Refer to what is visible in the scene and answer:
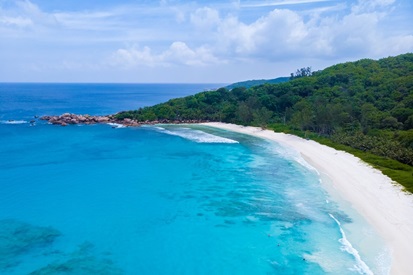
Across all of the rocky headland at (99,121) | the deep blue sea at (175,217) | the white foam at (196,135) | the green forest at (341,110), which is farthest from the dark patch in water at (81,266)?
the rocky headland at (99,121)

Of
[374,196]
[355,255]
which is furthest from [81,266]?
[374,196]

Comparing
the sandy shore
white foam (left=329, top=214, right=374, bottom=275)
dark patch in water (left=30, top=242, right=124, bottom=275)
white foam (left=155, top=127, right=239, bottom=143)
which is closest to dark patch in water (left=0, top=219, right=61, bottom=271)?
dark patch in water (left=30, top=242, right=124, bottom=275)

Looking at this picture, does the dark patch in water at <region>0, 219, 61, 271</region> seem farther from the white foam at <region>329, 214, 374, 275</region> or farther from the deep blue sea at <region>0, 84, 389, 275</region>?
the white foam at <region>329, 214, 374, 275</region>

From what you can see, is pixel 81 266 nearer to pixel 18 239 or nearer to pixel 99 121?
pixel 18 239

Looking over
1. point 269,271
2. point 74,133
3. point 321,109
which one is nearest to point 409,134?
point 321,109

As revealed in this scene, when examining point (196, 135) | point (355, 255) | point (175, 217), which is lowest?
point (175, 217)
